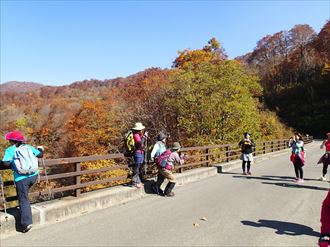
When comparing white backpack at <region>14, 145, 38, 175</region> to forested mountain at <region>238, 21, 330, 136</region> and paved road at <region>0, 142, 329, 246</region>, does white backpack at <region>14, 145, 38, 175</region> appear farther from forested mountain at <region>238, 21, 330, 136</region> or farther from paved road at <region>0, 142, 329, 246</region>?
forested mountain at <region>238, 21, 330, 136</region>

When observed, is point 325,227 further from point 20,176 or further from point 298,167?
point 298,167

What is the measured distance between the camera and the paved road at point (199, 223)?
19.8ft

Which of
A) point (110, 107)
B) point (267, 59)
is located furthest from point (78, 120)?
point (267, 59)

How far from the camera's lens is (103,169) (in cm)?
912

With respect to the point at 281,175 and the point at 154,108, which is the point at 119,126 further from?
the point at 281,175

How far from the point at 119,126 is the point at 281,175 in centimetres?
1984

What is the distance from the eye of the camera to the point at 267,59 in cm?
10450

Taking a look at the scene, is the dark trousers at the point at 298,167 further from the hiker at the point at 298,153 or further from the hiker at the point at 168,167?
the hiker at the point at 168,167

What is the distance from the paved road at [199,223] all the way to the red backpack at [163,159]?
2.91 feet

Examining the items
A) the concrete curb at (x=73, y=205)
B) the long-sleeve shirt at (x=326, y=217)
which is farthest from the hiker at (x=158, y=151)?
the long-sleeve shirt at (x=326, y=217)

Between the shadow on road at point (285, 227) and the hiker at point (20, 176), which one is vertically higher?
the hiker at point (20, 176)

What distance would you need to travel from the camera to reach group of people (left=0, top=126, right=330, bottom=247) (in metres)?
6.15

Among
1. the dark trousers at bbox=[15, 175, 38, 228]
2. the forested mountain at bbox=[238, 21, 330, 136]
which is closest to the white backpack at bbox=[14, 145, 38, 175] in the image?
the dark trousers at bbox=[15, 175, 38, 228]

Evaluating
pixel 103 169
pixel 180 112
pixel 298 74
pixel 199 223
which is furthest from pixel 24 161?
pixel 298 74
